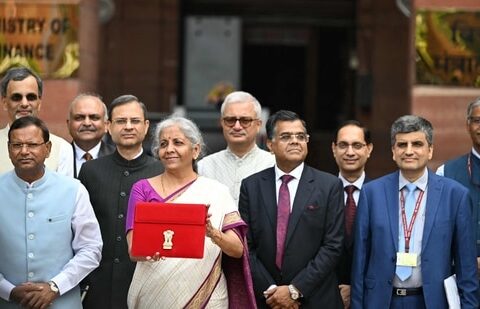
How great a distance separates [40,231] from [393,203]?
2.25m

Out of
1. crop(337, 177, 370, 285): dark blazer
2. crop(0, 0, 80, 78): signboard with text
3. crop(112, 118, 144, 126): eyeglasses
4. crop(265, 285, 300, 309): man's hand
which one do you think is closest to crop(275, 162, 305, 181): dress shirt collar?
crop(337, 177, 370, 285): dark blazer

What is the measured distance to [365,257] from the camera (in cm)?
758

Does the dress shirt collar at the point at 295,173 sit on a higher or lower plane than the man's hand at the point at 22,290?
higher

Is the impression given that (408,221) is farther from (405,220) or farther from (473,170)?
(473,170)

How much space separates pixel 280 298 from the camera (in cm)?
745

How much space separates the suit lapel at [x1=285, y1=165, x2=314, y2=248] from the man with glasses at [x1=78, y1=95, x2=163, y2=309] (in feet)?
3.10

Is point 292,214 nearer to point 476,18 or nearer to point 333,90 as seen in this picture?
point 476,18

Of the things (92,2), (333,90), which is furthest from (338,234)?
(333,90)

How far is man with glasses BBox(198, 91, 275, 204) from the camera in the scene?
27.1 ft

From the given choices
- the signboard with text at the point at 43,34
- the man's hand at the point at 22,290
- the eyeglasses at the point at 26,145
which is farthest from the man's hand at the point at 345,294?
the signboard with text at the point at 43,34

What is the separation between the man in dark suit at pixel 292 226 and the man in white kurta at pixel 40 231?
3.61 feet

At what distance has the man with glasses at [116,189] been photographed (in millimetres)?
7707

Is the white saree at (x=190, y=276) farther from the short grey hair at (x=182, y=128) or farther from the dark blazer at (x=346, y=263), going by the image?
the dark blazer at (x=346, y=263)

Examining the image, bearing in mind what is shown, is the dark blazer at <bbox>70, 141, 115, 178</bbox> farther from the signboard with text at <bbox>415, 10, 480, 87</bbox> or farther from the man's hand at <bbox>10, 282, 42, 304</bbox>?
the signboard with text at <bbox>415, 10, 480, 87</bbox>
